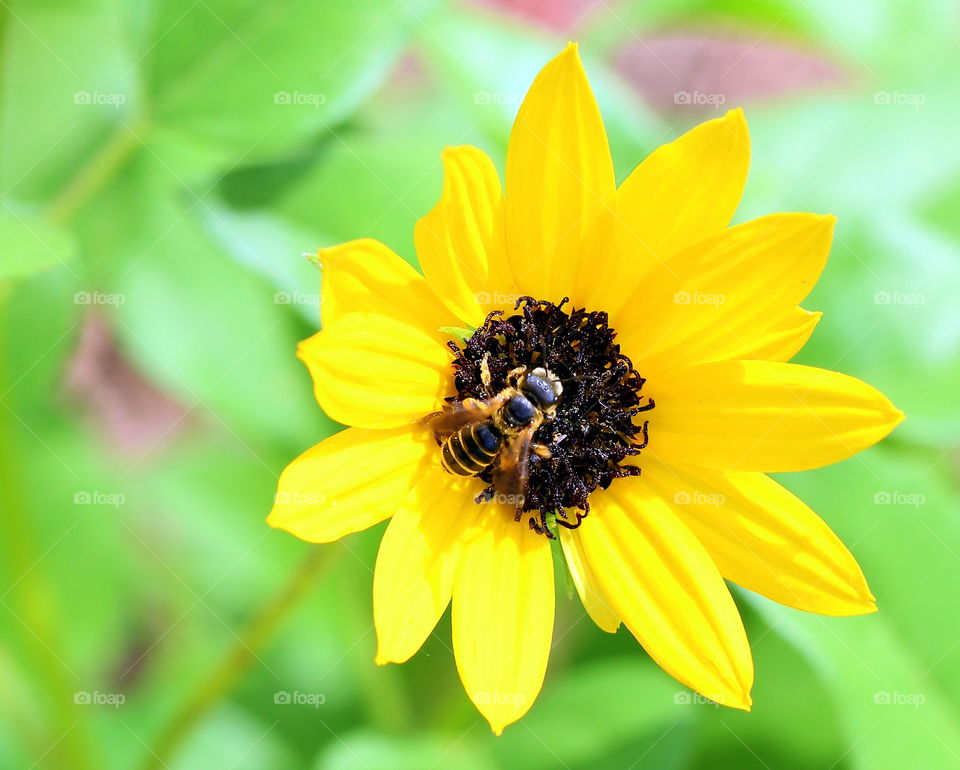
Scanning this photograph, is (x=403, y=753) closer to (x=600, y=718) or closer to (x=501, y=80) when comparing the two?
(x=600, y=718)

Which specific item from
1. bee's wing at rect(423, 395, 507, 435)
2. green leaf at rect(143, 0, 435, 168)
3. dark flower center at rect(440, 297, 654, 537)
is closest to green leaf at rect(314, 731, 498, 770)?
dark flower center at rect(440, 297, 654, 537)

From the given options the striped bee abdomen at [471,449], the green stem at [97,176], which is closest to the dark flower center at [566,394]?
the striped bee abdomen at [471,449]

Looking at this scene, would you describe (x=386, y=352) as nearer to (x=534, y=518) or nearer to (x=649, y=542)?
(x=534, y=518)

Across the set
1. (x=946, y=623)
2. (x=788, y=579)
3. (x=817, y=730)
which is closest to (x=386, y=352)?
(x=788, y=579)

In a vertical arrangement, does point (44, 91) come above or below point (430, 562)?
above

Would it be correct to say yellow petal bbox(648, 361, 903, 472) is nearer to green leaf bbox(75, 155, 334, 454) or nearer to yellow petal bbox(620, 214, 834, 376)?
yellow petal bbox(620, 214, 834, 376)
